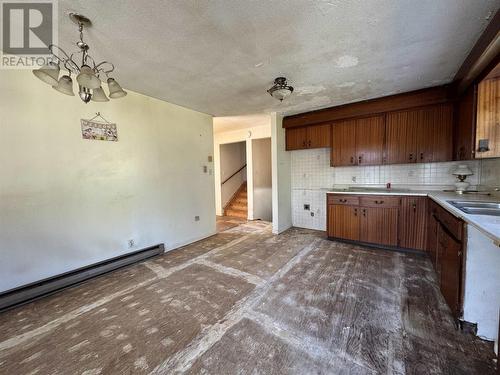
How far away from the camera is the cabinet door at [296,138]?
4.19m

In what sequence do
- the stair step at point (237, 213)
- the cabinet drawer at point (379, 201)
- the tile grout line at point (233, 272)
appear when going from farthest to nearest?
the stair step at point (237, 213) < the cabinet drawer at point (379, 201) < the tile grout line at point (233, 272)

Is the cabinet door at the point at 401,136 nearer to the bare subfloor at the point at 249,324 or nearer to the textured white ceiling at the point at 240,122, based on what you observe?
the bare subfloor at the point at 249,324

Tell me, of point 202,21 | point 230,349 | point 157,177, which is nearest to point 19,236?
point 157,177

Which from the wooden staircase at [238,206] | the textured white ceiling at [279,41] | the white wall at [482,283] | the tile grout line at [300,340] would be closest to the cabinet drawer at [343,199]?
the textured white ceiling at [279,41]

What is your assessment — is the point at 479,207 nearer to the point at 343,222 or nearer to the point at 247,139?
the point at 343,222

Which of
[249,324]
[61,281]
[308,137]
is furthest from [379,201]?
[61,281]

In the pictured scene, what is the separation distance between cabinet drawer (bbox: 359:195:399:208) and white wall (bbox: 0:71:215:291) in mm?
2971

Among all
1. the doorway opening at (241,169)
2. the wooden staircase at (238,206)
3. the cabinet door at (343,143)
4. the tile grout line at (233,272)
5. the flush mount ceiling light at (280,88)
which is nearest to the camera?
the tile grout line at (233,272)

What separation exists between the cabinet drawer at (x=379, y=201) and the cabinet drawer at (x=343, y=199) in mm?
89

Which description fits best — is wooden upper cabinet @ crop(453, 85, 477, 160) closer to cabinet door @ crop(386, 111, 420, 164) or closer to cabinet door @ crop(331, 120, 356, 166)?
cabinet door @ crop(386, 111, 420, 164)

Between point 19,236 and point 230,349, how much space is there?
232 cm

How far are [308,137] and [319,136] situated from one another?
0.71 feet

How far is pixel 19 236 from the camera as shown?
80.7 inches

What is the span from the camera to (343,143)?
374 cm
